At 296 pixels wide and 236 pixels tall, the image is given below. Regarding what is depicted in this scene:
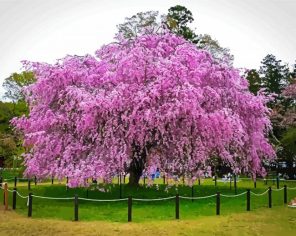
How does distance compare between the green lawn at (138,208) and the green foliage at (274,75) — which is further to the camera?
the green foliage at (274,75)

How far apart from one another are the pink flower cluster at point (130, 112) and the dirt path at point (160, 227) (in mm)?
4801

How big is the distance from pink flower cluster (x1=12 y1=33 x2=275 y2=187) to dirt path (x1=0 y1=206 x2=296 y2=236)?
4.80 meters

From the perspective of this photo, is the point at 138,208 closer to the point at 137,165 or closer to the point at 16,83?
the point at 137,165

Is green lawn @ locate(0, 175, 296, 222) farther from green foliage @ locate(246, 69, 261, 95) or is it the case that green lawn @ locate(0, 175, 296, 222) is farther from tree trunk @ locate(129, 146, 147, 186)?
green foliage @ locate(246, 69, 261, 95)

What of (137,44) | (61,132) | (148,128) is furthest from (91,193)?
(137,44)

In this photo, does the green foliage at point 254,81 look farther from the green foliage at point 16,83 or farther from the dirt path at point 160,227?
the dirt path at point 160,227

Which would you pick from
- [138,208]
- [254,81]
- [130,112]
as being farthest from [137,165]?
[254,81]

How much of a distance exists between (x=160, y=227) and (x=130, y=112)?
26.7ft

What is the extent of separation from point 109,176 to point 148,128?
3.16 metres

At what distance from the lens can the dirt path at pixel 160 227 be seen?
14438 mm

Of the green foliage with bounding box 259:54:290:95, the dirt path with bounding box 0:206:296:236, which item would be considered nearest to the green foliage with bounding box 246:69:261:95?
the green foliage with bounding box 259:54:290:95

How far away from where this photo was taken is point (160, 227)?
15.3 meters

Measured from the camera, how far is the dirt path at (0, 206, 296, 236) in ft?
47.4

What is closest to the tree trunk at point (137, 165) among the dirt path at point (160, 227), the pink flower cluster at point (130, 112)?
the pink flower cluster at point (130, 112)
